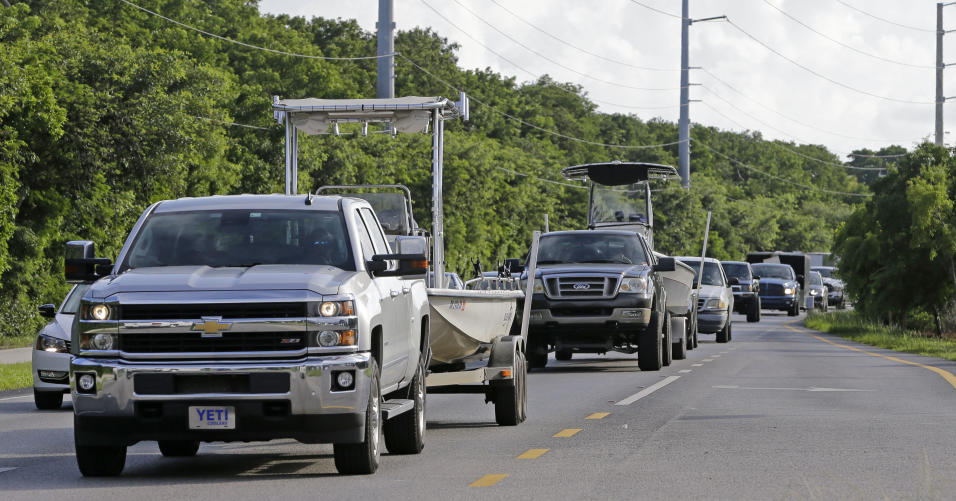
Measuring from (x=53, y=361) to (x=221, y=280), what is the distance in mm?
6967

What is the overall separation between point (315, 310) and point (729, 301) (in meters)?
26.8

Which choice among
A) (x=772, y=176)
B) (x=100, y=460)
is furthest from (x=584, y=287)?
(x=772, y=176)

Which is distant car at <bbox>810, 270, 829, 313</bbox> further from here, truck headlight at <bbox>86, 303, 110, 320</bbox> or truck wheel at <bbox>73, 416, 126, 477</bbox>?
truck headlight at <bbox>86, 303, 110, 320</bbox>

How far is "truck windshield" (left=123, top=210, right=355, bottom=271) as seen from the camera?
35.2 ft

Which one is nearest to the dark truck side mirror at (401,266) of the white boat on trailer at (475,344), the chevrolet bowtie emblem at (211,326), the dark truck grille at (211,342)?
the white boat on trailer at (475,344)

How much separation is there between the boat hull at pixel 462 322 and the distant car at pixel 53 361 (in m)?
4.56

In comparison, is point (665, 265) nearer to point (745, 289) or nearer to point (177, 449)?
point (177, 449)

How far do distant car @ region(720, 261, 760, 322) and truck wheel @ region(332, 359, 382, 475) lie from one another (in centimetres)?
3809

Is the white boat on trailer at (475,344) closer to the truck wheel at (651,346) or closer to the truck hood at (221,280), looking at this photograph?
the truck hood at (221,280)

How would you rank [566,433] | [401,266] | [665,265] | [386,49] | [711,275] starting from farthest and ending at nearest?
[386,49] < [711,275] < [665,265] < [566,433] < [401,266]

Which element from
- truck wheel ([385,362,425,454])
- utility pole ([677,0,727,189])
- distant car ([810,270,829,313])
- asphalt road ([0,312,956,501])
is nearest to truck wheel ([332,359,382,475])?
asphalt road ([0,312,956,501])

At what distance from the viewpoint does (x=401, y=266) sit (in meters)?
10.6

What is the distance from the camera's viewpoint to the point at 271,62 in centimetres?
6775

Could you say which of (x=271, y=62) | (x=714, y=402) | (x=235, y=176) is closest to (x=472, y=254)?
(x=271, y=62)
